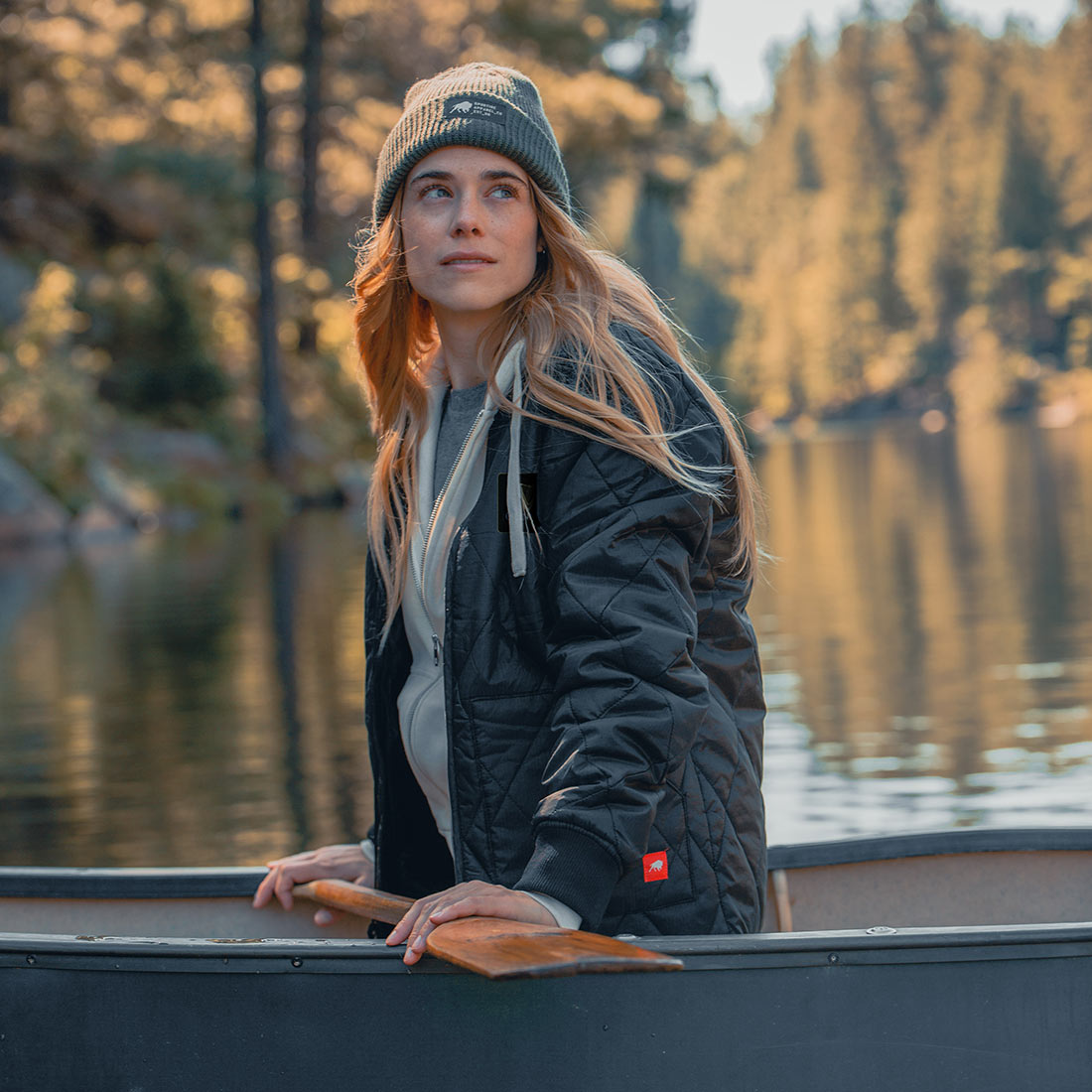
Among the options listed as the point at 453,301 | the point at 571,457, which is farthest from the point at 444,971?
the point at 453,301

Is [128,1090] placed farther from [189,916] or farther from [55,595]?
[55,595]

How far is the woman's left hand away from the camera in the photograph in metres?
2.32

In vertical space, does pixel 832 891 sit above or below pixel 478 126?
below

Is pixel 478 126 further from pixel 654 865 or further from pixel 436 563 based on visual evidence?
pixel 654 865

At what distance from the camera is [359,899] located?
291cm

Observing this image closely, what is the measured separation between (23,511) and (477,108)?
795 inches

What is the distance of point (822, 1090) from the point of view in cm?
252

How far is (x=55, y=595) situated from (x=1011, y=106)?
6430 cm

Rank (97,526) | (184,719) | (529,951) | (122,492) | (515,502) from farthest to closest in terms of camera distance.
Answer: (122,492)
(97,526)
(184,719)
(515,502)
(529,951)

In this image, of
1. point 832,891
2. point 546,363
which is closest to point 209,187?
point 832,891

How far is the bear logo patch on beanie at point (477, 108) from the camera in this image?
2545 mm

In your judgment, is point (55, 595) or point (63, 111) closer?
point (55, 595)

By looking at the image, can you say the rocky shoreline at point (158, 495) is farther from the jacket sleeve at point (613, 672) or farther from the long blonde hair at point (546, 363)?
the jacket sleeve at point (613, 672)

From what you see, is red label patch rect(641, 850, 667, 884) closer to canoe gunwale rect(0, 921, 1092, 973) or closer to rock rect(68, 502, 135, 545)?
canoe gunwale rect(0, 921, 1092, 973)
